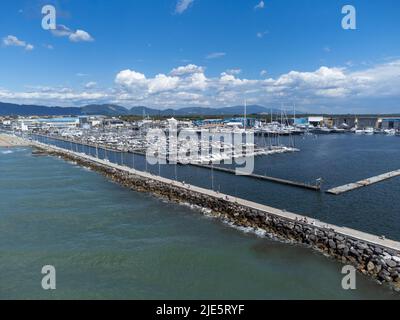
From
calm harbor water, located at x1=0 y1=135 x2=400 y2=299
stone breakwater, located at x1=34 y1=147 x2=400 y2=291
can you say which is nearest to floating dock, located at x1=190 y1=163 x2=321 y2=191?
calm harbor water, located at x1=0 y1=135 x2=400 y2=299

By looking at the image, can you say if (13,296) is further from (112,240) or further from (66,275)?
(112,240)

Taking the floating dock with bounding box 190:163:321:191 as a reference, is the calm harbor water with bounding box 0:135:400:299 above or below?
below

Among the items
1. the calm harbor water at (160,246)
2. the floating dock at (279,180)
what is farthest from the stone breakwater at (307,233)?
the floating dock at (279,180)

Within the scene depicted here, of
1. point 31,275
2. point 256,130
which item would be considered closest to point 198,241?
point 31,275

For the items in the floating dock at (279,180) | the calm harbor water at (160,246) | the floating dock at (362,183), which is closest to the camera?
the calm harbor water at (160,246)

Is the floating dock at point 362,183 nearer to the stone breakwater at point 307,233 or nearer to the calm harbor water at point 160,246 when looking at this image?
the calm harbor water at point 160,246

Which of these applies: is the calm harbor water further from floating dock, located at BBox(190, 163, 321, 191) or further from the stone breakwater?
floating dock, located at BBox(190, 163, 321, 191)

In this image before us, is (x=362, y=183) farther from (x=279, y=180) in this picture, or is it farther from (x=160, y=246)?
(x=160, y=246)
